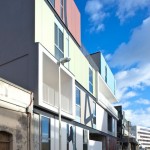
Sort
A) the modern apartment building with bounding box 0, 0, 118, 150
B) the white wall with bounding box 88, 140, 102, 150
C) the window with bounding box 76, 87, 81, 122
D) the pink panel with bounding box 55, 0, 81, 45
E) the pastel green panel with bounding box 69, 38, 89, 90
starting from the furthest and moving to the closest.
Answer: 1. the white wall with bounding box 88, 140, 102, 150
2. the window with bounding box 76, 87, 81, 122
3. the pastel green panel with bounding box 69, 38, 89, 90
4. the pink panel with bounding box 55, 0, 81, 45
5. the modern apartment building with bounding box 0, 0, 118, 150

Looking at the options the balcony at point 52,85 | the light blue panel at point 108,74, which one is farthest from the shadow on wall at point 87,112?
the light blue panel at point 108,74

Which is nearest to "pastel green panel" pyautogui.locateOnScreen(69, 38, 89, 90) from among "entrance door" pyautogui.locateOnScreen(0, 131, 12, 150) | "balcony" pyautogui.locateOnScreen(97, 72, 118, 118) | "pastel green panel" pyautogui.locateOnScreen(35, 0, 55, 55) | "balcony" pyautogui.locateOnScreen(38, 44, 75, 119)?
"balcony" pyautogui.locateOnScreen(38, 44, 75, 119)

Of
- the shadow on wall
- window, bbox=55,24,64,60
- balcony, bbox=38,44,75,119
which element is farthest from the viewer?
the shadow on wall

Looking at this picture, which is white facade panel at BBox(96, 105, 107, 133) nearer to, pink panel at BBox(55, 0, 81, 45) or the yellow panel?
pink panel at BBox(55, 0, 81, 45)

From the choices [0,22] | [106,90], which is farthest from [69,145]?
[106,90]

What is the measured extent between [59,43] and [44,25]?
10.3 ft

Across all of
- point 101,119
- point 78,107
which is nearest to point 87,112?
point 78,107

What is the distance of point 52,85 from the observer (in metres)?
26.0

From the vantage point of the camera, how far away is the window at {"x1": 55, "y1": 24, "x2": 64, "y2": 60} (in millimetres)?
24339

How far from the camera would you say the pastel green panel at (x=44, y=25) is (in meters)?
21.1

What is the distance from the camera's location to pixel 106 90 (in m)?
46.9

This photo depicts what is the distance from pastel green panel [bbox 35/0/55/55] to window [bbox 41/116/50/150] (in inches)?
173

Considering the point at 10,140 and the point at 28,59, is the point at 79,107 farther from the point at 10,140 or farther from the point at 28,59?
the point at 10,140

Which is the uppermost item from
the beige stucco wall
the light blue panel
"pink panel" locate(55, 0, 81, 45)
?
"pink panel" locate(55, 0, 81, 45)
